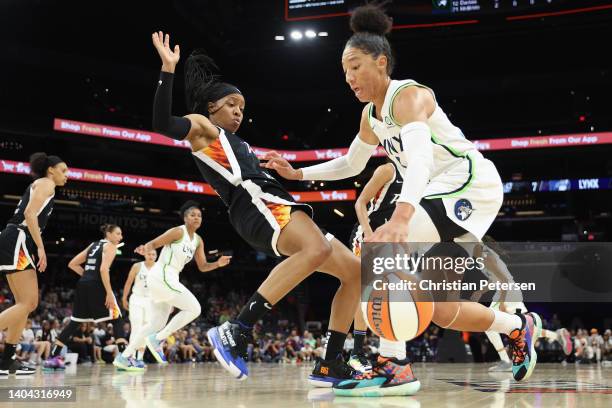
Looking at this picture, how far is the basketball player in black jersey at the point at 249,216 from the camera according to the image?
133 inches

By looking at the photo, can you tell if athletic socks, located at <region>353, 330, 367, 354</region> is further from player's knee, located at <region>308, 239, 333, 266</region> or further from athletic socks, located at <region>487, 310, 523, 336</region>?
player's knee, located at <region>308, 239, 333, 266</region>

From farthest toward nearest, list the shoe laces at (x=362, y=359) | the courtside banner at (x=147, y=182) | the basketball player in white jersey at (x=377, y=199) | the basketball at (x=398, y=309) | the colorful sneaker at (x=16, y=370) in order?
the courtside banner at (x=147, y=182) → the colorful sneaker at (x=16, y=370) → the basketball player in white jersey at (x=377, y=199) → the shoe laces at (x=362, y=359) → the basketball at (x=398, y=309)

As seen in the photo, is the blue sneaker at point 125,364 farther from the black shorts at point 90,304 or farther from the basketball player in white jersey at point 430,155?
the basketball player in white jersey at point 430,155

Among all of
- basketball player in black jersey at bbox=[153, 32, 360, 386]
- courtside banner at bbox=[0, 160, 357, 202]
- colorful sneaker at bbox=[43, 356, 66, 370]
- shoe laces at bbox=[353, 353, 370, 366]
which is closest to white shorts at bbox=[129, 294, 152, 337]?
colorful sneaker at bbox=[43, 356, 66, 370]

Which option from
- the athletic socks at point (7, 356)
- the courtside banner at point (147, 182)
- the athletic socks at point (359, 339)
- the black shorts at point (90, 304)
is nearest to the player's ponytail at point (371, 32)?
the athletic socks at point (359, 339)

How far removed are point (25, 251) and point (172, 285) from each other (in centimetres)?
218

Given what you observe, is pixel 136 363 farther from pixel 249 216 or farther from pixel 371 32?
pixel 371 32

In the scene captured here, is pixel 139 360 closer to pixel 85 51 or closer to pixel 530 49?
pixel 85 51

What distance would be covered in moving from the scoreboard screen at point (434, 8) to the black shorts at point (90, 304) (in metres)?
10.3

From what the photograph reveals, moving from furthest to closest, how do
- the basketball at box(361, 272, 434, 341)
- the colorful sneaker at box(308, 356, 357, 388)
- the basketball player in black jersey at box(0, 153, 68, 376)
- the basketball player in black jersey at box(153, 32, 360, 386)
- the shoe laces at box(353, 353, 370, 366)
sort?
the basketball player in black jersey at box(0, 153, 68, 376) < the shoe laces at box(353, 353, 370, 366) < the colorful sneaker at box(308, 356, 357, 388) < the basketball player in black jersey at box(153, 32, 360, 386) < the basketball at box(361, 272, 434, 341)

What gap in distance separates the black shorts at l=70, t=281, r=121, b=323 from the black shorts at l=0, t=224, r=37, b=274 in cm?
274

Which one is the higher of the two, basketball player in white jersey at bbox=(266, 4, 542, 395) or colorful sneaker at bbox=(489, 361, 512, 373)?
basketball player in white jersey at bbox=(266, 4, 542, 395)

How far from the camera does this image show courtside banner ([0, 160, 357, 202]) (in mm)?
20078

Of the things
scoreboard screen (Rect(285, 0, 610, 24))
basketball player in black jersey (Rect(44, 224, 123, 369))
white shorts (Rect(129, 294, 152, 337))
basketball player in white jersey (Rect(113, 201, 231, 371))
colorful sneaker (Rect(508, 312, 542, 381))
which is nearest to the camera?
colorful sneaker (Rect(508, 312, 542, 381))
